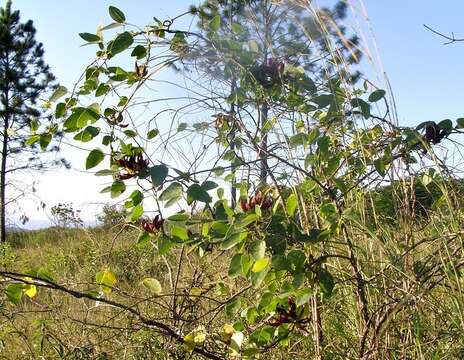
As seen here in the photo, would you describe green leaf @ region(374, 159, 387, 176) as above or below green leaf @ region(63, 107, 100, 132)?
below

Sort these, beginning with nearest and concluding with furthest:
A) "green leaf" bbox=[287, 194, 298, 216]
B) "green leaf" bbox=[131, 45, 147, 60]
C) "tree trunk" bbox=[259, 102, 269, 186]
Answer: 1. "green leaf" bbox=[287, 194, 298, 216]
2. "green leaf" bbox=[131, 45, 147, 60]
3. "tree trunk" bbox=[259, 102, 269, 186]

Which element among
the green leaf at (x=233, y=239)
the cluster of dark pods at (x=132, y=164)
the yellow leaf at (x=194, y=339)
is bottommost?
the yellow leaf at (x=194, y=339)

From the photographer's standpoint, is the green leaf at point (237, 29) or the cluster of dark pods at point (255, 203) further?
the green leaf at point (237, 29)

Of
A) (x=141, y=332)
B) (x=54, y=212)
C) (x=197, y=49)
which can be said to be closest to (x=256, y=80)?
(x=197, y=49)

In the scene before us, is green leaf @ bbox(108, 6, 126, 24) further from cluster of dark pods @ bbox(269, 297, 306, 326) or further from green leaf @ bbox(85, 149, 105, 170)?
cluster of dark pods @ bbox(269, 297, 306, 326)

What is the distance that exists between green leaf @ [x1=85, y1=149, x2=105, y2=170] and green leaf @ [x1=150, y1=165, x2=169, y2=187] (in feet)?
0.48

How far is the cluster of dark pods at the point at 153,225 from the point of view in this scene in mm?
1138

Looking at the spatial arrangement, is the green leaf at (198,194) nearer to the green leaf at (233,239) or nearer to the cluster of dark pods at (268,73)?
the green leaf at (233,239)

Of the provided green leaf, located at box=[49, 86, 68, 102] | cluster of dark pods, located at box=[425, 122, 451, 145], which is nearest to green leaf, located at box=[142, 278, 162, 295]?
green leaf, located at box=[49, 86, 68, 102]

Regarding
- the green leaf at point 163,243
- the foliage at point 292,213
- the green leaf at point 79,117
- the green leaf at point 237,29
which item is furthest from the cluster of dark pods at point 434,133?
the green leaf at point 79,117

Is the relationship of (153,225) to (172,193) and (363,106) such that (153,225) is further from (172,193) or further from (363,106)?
(363,106)

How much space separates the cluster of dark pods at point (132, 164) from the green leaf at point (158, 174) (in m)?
0.08

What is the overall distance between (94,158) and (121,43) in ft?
0.78

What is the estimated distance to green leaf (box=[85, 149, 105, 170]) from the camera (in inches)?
41.7
